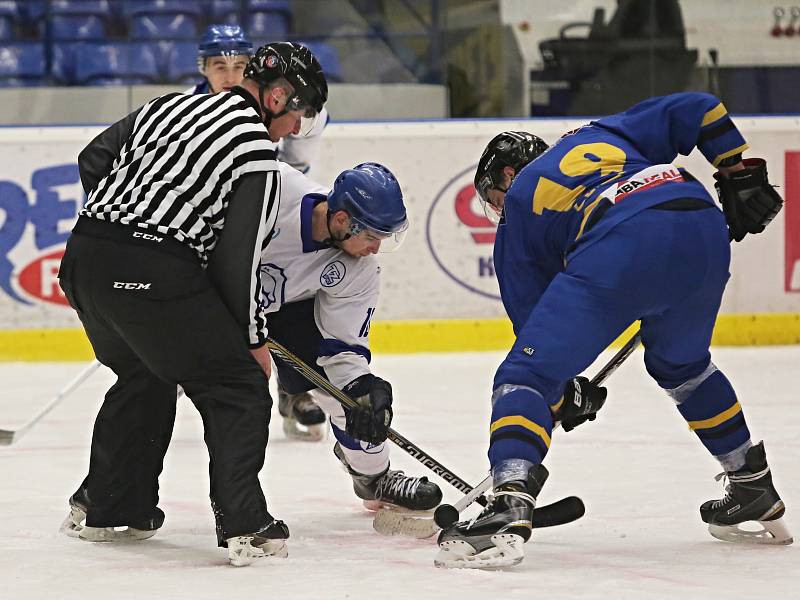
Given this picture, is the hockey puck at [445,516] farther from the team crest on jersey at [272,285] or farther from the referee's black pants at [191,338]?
the team crest on jersey at [272,285]

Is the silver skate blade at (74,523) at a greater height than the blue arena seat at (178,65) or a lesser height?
lesser

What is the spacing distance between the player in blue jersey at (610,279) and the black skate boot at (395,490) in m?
0.42

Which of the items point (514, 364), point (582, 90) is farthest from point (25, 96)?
point (514, 364)

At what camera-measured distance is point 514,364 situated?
2469 mm

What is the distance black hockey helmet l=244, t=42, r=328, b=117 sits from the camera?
271cm

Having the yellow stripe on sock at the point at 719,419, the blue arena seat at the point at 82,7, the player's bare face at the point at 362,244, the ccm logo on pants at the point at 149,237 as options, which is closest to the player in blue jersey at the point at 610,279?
the yellow stripe on sock at the point at 719,419

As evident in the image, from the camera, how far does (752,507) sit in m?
2.73

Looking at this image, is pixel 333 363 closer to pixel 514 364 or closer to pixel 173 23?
pixel 514 364

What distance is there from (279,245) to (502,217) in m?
0.60

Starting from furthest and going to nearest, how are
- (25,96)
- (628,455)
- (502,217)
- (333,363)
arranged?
(25,96)
(628,455)
(333,363)
(502,217)

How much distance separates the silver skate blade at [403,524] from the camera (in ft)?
9.46

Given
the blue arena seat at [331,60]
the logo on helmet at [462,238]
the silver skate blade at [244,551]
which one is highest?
the blue arena seat at [331,60]

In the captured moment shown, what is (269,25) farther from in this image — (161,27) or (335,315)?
(335,315)

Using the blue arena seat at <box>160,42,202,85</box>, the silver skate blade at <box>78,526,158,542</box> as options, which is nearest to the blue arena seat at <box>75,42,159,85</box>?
the blue arena seat at <box>160,42,202,85</box>
